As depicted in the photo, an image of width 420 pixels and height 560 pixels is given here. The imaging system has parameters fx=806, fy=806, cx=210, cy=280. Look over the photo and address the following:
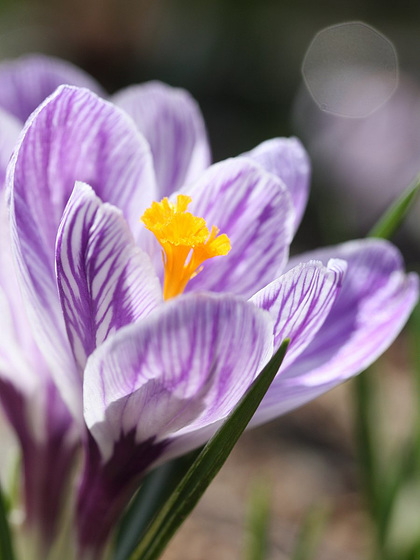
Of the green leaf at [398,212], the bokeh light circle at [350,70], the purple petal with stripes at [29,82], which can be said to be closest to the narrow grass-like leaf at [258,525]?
the green leaf at [398,212]

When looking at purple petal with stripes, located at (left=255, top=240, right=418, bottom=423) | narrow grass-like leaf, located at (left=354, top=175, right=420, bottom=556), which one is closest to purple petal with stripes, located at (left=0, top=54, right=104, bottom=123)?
purple petal with stripes, located at (left=255, top=240, right=418, bottom=423)

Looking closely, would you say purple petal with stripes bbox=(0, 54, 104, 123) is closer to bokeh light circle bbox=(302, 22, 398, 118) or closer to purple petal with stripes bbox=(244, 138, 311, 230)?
purple petal with stripes bbox=(244, 138, 311, 230)

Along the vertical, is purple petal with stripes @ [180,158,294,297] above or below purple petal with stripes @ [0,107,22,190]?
below

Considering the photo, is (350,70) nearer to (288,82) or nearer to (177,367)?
(288,82)

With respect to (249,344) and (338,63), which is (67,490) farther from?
(338,63)

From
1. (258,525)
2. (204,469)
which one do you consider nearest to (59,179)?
(204,469)

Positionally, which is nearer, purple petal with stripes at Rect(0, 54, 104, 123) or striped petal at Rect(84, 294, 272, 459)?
striped petal at Rect(84, 294, 272, 459)

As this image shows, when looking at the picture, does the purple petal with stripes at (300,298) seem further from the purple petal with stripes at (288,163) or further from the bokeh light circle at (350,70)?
the bokeh light circle at (350,70)
